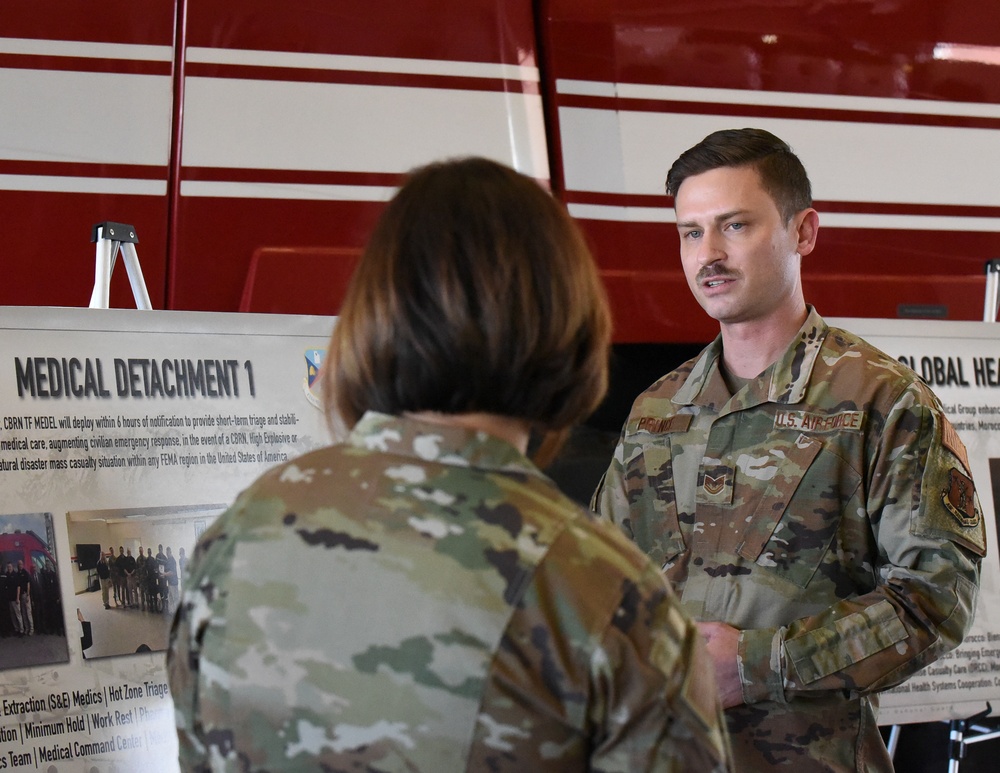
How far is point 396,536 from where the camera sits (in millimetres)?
956

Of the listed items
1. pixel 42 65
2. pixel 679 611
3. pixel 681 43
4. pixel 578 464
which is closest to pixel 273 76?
pixel 42 65

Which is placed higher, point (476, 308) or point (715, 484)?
point (476, 308)

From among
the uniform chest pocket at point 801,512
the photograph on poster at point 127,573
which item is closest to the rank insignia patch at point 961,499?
the uniform chest pocket at point 801,512

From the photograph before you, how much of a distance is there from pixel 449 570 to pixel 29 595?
1466 millimetres

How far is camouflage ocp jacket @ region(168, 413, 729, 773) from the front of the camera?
927mm

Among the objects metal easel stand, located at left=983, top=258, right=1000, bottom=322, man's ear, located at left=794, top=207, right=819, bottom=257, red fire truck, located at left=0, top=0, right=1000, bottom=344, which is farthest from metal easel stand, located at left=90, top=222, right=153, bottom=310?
metal easel stand, located at left=983, top=258, right=1000, bottom=322

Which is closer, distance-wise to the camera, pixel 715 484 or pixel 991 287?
pixel 715 484

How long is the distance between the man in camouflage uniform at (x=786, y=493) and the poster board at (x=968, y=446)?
1.10 m

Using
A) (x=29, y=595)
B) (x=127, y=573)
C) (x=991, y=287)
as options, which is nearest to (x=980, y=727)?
(x=991, y=287)

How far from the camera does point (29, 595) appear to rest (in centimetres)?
213

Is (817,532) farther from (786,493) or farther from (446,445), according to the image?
(446,445)

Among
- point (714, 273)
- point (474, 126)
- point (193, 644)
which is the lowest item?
point (193, 644)

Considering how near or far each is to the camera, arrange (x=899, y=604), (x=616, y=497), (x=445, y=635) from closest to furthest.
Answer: (x=445, y=635)
(x=899, y=604)
(x=616, y=497)

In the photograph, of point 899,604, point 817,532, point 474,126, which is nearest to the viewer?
point 899,604
